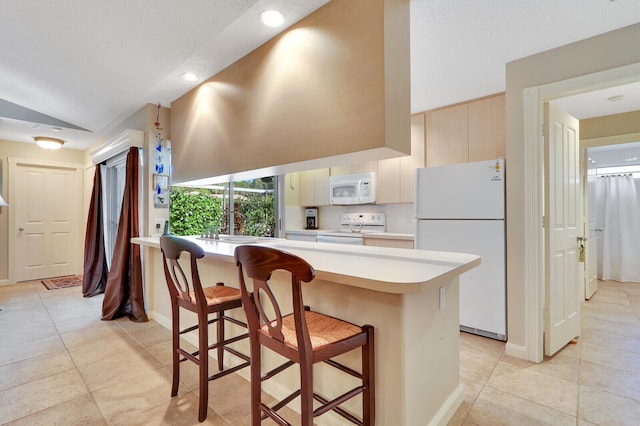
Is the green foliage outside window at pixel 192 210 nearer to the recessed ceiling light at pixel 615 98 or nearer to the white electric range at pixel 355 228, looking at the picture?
the white electric range at pixel 355 228

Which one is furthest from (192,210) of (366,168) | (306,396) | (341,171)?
(306,396)

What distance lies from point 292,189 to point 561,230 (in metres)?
3.56

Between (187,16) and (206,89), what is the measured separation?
92 centimetres

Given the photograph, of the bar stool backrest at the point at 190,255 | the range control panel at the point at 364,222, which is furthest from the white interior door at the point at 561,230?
the bar stool backrest at the point at 190,255

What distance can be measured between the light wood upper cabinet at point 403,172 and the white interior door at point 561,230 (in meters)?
1.39

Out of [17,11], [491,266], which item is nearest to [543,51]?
[491,266]

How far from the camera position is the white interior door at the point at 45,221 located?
514 centimetres

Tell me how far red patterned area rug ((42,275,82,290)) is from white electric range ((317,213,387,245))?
411 cm

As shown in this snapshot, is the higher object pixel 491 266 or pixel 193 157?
pixel 193 157

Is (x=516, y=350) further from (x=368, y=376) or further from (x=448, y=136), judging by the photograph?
(x=448, y=136)

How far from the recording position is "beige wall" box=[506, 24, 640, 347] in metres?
2.26

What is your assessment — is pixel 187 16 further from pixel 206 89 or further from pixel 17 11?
pixel 17 11

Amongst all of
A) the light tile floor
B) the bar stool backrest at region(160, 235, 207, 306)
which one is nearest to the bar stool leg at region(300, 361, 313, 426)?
the light tile floor

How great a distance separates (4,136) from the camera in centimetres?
472
